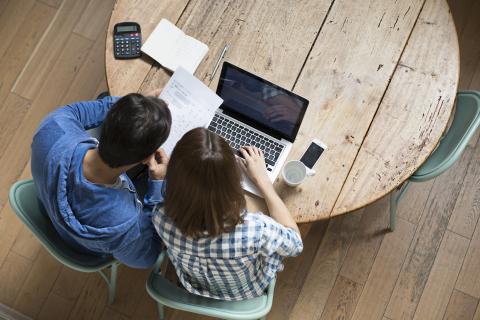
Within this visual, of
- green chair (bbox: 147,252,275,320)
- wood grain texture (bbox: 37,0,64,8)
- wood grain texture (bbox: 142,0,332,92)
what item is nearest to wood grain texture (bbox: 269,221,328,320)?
green chair (bbox: 147,252,275,320)

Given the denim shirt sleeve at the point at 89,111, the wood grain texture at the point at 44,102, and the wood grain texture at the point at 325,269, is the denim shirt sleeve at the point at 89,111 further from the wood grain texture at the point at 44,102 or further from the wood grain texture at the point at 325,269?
the wood grain texture at the point at 325,269

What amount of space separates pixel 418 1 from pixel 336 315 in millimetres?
1333

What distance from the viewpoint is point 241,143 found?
4.96 feet

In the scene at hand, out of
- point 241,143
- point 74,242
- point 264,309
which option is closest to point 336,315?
point 264,309

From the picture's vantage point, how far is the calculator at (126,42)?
1545mm

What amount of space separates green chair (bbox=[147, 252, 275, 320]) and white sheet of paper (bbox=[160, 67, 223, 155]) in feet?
1.34

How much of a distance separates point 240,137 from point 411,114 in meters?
0.57

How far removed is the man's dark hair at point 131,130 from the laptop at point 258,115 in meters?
0.34

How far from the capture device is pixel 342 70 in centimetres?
156

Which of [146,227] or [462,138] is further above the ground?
[462,138]

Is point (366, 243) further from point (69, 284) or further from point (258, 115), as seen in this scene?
point (69, 284)

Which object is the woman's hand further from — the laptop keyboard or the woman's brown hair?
the woman's brown hair

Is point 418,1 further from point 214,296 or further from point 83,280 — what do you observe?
point 83,280

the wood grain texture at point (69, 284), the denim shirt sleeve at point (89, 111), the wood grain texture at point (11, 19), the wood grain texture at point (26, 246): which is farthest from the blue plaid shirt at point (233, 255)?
the wood grain texture at point (11, 19)
